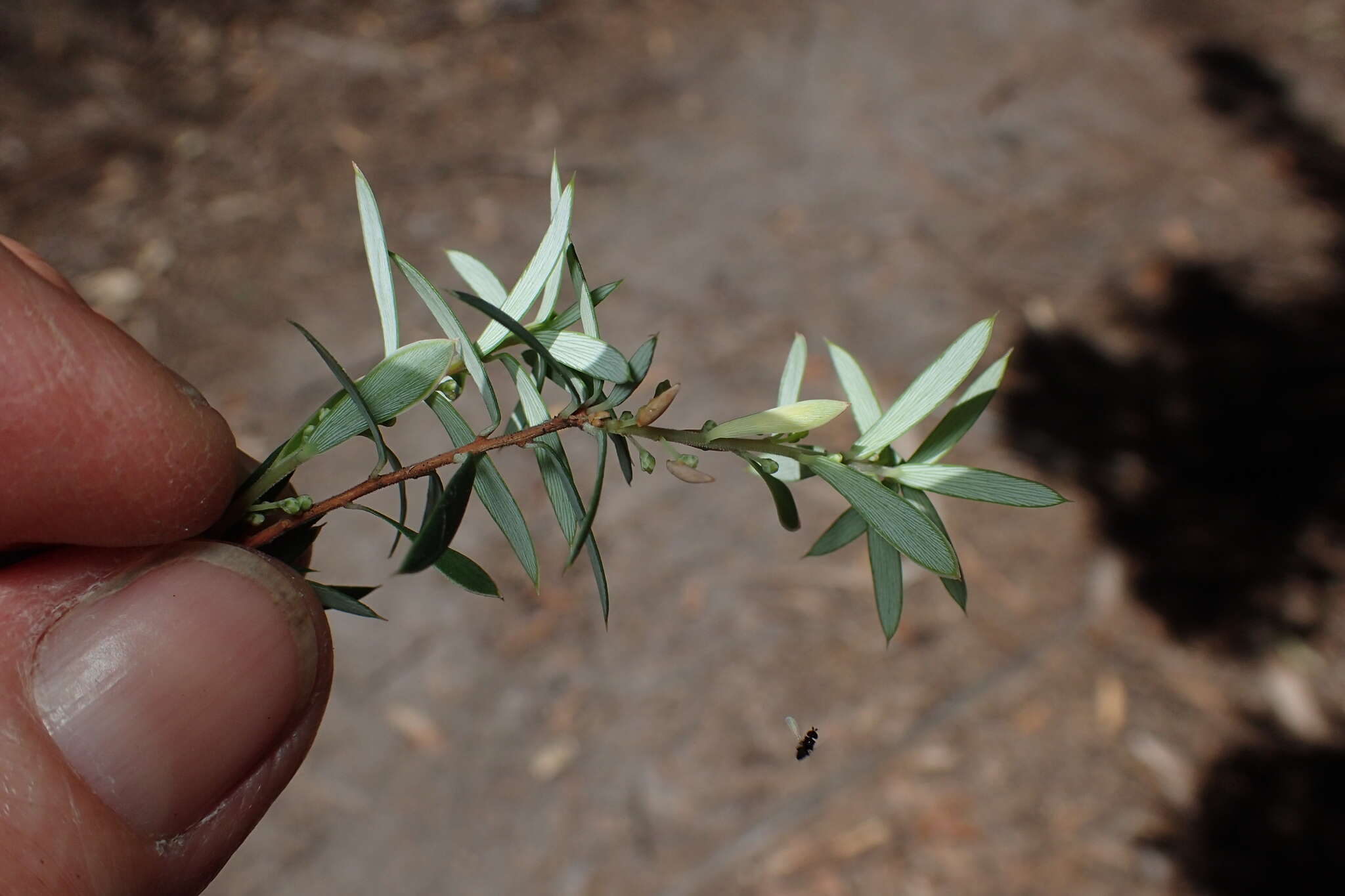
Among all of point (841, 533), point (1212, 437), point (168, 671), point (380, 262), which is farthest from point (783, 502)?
point (1212, 437)

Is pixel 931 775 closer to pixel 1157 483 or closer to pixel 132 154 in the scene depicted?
pixel 1157 483

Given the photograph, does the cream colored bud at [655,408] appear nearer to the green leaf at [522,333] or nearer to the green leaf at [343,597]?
the green leaf at [522,333]

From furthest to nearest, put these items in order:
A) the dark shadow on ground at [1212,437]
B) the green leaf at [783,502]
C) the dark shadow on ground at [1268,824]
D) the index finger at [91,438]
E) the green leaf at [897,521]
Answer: the dark shadow on ground at [1212,437], the dark shadow on ground at [1268,824], the index finger at [91,438], the green leaf at [783,502], the green leaf at [897,521]

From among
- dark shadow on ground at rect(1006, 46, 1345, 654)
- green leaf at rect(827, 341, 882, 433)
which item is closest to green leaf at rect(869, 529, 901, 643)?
green leaf at rect(827, 341, 882, 433)

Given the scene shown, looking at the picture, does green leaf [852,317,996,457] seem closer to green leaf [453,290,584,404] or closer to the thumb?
green leaf [453,290,584,404]

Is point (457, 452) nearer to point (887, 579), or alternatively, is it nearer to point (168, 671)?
point (887, 579)

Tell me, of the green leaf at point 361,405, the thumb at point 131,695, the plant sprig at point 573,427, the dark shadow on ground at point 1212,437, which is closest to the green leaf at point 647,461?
the plant sprig at point 573,427

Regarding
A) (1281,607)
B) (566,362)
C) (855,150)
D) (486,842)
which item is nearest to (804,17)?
(855,150)
